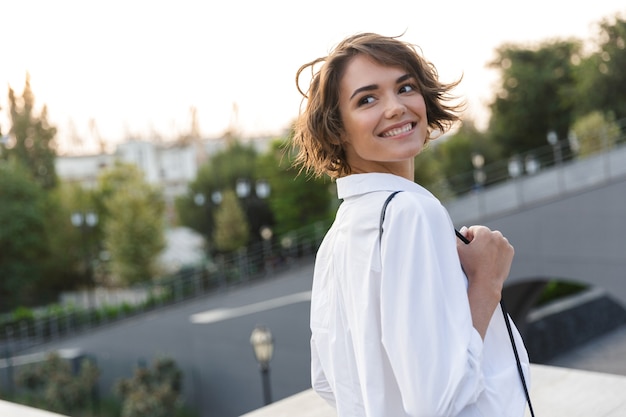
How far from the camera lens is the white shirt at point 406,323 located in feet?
3.50

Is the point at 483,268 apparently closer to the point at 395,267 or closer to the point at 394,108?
the point at 395,267

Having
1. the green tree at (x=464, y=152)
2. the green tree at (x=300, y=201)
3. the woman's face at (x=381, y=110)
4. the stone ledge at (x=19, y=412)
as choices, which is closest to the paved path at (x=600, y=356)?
the green tree at (x=300, y=201)

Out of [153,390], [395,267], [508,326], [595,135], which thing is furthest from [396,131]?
[153,390]

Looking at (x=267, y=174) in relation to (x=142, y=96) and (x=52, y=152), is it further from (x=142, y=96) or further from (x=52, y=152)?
(x=142, y=96)

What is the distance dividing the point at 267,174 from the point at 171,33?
57.3 ft

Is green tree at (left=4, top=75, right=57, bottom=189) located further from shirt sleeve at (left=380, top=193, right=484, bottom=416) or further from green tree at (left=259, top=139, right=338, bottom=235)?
shirt sleeve at (left=380, top=193, right=484, bottom=416)

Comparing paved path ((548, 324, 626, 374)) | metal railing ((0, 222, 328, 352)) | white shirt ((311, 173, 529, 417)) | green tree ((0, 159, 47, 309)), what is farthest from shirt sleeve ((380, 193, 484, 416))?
green tree ((0, 159, 47, 309))

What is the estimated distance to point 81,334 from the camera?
16906 millimetres

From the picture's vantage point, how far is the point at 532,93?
90.5ft

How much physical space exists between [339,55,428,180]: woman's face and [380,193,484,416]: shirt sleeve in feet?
0.62

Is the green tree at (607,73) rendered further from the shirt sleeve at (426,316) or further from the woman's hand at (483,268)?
the shirt sleeve at (426,316)

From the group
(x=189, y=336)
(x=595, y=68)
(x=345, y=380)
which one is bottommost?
(x=189, y=336)

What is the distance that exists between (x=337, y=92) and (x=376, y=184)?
0.20 metres

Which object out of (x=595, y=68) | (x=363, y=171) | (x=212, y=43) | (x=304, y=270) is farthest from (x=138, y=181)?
(x=363, y=171)
